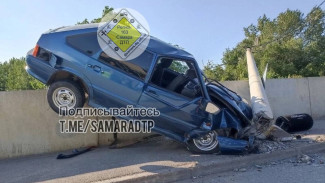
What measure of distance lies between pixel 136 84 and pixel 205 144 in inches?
70.3

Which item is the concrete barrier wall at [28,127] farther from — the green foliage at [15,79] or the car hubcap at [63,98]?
the green foliage at [15,79]

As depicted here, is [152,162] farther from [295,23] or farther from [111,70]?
[295,23]

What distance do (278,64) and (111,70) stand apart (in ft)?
46.1

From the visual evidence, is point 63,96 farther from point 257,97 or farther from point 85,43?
point 257,97

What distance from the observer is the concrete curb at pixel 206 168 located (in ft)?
13.6

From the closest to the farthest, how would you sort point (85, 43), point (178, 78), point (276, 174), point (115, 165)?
point (276, 174), point (115, 165), point (85, 43), point (178, 78)

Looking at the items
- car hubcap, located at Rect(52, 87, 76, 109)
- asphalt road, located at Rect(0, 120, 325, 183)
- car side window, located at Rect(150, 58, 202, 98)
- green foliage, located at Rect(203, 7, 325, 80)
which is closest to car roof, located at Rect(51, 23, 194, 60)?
car side window, located at Rect(150, 58, 202, 98)

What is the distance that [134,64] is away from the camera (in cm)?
498

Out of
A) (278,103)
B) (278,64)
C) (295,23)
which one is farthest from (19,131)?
(295,23)

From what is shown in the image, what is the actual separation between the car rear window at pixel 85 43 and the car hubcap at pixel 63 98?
795 millimetres

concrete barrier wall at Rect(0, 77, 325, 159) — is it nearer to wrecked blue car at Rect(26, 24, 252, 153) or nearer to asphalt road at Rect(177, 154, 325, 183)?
wrecked blue car at Rect(26, 24, 252, 153)

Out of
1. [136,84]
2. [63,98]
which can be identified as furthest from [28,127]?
[136,84]

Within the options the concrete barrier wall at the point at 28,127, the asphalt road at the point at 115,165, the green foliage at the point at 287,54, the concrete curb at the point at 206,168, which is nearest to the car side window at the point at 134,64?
the asphalt road at the point at 115,165

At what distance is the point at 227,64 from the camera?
22.9 meters
